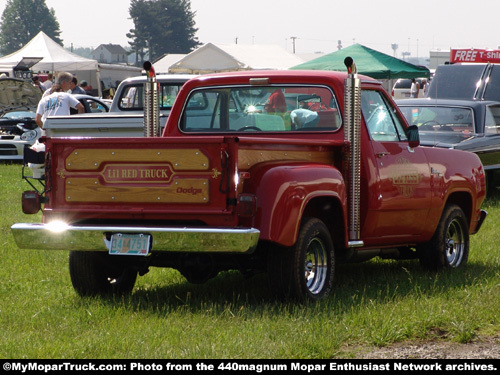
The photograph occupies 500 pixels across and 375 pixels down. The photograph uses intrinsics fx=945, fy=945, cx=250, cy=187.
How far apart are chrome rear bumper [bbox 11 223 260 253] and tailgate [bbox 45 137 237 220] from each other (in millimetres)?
171

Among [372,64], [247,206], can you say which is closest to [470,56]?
[372,64]

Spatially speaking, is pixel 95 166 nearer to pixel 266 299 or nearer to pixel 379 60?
pixel 266 299

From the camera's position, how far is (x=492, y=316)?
653 cm

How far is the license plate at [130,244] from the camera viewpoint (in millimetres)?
6430

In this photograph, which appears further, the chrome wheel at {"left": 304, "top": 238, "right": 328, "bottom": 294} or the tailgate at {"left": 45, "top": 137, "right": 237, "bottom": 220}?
the chrome wheel at {"left": 304, "top": 238, "right": 328, "bottom": 294}

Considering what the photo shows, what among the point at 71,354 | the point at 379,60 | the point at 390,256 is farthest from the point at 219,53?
the point at 71,354

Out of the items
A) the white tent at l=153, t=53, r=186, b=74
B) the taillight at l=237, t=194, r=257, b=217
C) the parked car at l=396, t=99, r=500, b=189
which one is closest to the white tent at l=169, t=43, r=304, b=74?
the white tent at l=153, t=53, r=186, b=74

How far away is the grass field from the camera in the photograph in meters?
Answer: 5.54

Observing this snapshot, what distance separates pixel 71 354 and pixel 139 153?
162 cm

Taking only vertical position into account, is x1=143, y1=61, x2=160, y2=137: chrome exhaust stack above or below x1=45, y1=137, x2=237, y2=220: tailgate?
above

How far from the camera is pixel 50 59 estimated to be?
39938 mm
